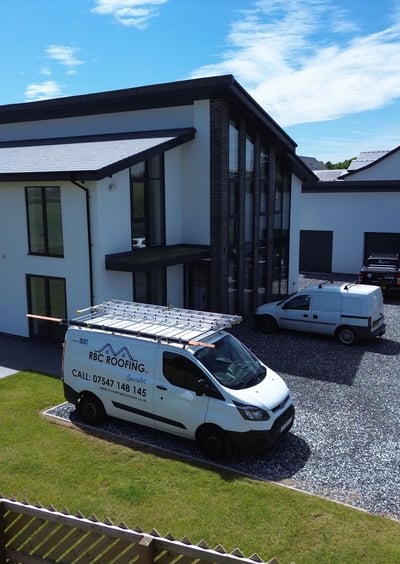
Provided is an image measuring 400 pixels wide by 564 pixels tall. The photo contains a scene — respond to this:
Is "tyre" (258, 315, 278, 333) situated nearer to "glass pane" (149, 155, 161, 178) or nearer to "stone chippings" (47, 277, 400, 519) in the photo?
"stone chippings" (47, 277, 400, 519)

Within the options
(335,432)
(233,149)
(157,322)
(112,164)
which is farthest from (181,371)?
(233,149)

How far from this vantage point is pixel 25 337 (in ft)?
51.1

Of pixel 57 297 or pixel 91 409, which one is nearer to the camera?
pixel 91 409

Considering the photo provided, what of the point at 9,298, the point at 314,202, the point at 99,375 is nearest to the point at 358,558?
the point at 99,375

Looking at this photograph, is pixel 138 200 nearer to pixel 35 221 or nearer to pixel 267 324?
pixel 35 221

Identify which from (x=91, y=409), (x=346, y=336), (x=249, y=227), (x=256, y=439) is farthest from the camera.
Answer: (x=249, y=227)

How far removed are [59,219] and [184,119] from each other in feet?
18.5

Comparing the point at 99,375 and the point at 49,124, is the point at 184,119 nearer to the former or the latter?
the point at 49,124

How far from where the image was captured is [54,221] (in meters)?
14.3

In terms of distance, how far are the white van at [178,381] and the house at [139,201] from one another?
3.85m

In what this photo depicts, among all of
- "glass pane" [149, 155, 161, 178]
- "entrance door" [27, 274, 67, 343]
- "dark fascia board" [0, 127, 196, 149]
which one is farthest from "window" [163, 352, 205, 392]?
"dark fascia board" [0, 127, 196, 149]

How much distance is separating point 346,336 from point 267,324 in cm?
269

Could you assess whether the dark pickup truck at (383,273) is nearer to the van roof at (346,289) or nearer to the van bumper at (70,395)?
the van roof at (346,289)

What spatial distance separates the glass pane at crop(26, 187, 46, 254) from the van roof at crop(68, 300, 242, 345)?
479 cm
